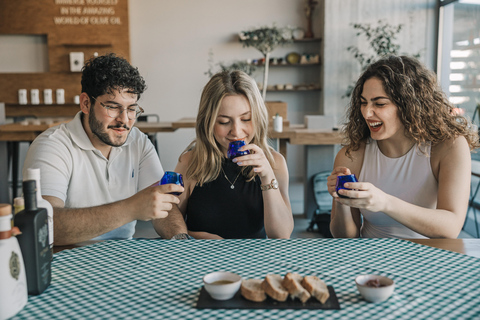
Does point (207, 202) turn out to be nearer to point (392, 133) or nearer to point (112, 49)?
point (392, 133)

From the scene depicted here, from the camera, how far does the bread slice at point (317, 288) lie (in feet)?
3.43

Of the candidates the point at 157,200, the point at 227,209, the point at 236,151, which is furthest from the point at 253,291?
the point at 227,209

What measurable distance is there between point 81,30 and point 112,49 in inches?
19.0

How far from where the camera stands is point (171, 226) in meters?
1.77

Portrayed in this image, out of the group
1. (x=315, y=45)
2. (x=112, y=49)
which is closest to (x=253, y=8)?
(x=315, y=45)

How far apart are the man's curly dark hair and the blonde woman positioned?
305 millimetres

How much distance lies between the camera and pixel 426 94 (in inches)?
73.6

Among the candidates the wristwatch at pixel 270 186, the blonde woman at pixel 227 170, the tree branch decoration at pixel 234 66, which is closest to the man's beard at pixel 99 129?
the blonde woman at pixel 227 170

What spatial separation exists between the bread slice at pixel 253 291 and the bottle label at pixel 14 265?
19.5 inches

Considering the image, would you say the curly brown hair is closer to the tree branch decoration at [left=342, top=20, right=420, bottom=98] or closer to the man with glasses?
the man with glasses

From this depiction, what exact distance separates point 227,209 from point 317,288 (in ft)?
3.06

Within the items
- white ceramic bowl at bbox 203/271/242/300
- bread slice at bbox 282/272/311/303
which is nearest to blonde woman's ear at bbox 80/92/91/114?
white ceramic bowl at bbox 203/271/242/300

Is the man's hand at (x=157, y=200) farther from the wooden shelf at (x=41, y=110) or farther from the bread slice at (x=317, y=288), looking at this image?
the wooden shelf at (x=41, y=110)

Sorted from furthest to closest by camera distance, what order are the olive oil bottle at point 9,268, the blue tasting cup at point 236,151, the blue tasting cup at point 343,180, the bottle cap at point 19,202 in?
the blue tasting cup at point 236,151, the blue tasting cup at point 343,180, the bottle cap at point 19,202, the olive oil bottle at point 9,268
